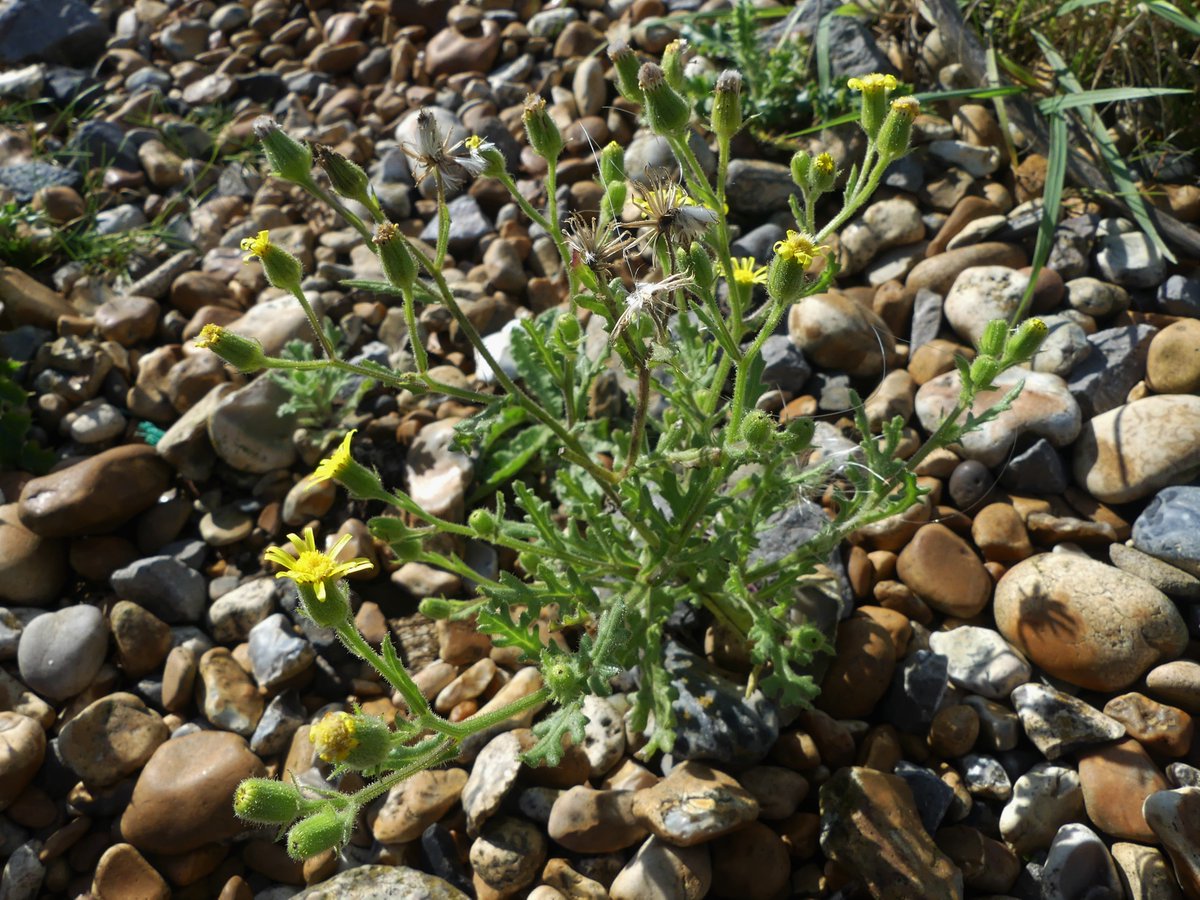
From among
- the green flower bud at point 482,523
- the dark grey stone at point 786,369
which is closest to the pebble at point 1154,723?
the dark grey stone at point 786,369

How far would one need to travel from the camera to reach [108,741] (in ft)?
11.3

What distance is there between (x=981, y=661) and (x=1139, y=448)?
42.4 inches

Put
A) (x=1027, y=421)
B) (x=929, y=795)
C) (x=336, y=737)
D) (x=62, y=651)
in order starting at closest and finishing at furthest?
(x=336, y=737), (x=929, y=795), (x=62, y=651), (x=1027, y=421)

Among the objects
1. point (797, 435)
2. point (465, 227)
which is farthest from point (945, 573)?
point (465, 227)

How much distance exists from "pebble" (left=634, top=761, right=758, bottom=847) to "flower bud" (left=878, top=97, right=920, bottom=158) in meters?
2.03

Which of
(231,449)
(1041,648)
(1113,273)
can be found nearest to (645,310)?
(1041,648)

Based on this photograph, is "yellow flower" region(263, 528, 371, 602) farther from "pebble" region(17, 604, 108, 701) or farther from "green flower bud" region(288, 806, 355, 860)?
"pebble" region(17, 604, 108, 701)

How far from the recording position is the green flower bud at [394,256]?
249 cm

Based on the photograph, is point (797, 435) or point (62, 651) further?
point (62, 651)

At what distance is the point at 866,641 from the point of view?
3.34 meters

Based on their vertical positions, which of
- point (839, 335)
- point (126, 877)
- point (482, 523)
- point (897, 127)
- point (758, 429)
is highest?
point (897, 127)

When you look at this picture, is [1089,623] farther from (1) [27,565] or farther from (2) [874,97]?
(1) [27,565]

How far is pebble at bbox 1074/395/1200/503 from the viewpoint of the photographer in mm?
3496

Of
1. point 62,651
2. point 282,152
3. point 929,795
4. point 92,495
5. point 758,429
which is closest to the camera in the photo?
point 758,429
